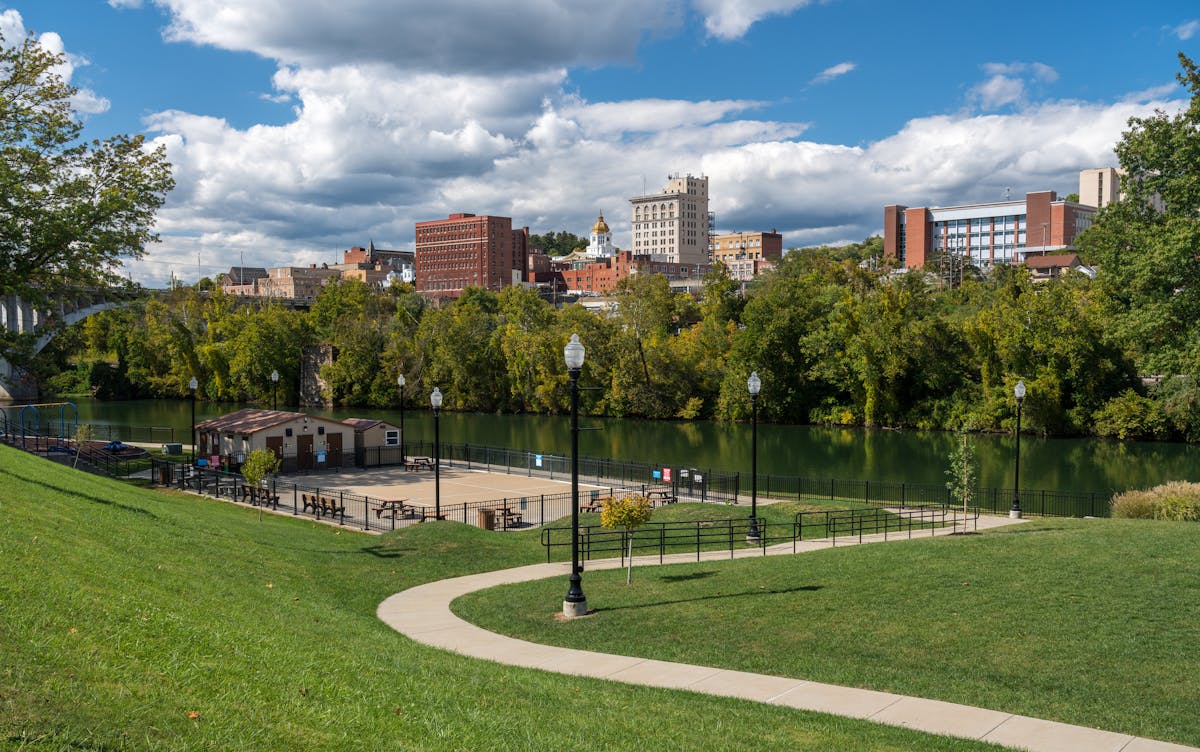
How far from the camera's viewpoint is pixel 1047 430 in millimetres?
67625

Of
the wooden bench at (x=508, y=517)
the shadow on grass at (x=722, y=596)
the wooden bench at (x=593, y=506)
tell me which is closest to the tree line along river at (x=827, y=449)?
the wooden bench at (x=593, y=506)

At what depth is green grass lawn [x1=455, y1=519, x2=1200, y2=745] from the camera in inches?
420

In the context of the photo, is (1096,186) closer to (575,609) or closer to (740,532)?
(740,532)

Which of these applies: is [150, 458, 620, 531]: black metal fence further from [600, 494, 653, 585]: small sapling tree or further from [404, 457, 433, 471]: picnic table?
[600, 494, 653, 585]: small sapling tree

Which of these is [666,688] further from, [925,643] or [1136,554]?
[1136,554]

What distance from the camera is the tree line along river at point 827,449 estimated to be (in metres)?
49.4

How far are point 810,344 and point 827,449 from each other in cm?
1869

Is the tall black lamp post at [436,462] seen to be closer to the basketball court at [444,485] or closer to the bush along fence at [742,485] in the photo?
the basketball court at [444,485]

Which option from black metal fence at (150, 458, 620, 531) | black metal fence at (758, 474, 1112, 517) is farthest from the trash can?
black metal fence at (758, 474, 1112, 517)

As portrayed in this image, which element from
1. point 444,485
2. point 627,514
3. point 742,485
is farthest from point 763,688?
point 742,485

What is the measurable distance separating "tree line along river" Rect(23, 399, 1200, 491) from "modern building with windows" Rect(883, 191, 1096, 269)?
96.4 metres

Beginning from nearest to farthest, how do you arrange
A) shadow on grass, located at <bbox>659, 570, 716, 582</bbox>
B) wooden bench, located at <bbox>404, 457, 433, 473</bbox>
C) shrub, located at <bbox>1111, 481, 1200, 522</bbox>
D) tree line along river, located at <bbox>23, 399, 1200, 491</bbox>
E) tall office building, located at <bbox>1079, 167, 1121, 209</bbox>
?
shadow on grass, located at <bbox>659, 570, 716, 582</bbox>, shrub, located at <bbox>1111, 481, 1200, 522</bbox>, wooden bench, located at <bbox>404, 457, 433, 473</bbox>, tree line along river, located at <bbox>23, 399, 1200, 491</bbox>, tall office building, located at <bbox>1079, 167, 1121, 209</bbox>

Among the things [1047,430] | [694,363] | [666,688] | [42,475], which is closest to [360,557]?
[42,475]

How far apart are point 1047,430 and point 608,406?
40551 millimetres
